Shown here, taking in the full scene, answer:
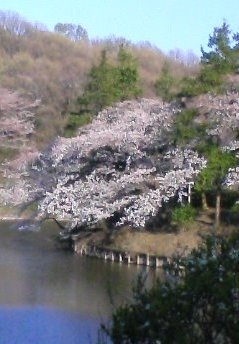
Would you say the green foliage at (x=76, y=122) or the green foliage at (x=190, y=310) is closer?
the green foliage at (x=190, y=310)

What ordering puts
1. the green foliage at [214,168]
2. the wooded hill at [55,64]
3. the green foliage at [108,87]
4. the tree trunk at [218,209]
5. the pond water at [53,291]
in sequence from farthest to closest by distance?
the wooded hill at [55,64]
the green foliage at [108,87]
the tree trunk at [218,209]
the green foliage at [214,168]
the pond water at [53,291]

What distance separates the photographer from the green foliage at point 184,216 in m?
17.0

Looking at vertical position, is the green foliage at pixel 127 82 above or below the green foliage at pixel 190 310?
above

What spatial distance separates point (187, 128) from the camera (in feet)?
56.3

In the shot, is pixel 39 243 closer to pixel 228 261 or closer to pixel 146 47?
pixel 228 261

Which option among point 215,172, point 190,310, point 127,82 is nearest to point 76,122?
point 127,82

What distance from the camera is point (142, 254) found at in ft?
56.3

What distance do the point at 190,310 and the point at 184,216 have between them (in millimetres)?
13098

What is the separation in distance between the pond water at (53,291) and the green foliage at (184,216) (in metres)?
1.40

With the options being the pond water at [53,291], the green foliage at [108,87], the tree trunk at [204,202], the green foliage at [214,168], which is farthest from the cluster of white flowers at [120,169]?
the green foliage at [108,87]

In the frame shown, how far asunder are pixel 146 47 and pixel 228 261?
176 ft

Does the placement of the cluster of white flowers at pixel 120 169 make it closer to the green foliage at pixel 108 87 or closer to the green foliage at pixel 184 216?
the green foliage at pixel 184 216

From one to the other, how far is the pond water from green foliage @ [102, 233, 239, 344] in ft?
7.64

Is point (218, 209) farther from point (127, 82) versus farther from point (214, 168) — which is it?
point (127, 82)
